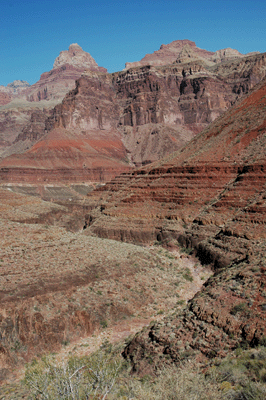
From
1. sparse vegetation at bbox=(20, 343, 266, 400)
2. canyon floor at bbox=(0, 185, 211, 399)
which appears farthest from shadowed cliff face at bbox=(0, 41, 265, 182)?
sparse vegetation at bbox=(20, 343, 266, 400)

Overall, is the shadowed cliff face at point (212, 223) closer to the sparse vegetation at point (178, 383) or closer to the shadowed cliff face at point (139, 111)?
the sparse vegetation at point (178, 383)

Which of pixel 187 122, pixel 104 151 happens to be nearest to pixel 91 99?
pixel 104 151

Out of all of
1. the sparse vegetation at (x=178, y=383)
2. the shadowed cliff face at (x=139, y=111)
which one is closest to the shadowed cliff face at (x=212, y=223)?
the sparse vegetation at (x=178, y=383)

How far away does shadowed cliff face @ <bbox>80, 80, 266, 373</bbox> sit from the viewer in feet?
46.0

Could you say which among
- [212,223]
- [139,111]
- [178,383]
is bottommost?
[178,383]

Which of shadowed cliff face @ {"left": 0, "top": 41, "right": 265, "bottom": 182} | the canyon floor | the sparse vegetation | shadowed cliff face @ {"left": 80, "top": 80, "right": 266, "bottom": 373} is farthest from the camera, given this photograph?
shadowed cliff face @ {"left": 0, "top": 41, "right": 265, "bottom": 182}

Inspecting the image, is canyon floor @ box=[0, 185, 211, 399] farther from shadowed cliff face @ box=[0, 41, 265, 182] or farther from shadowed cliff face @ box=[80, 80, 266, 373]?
shadowed cliff face @ box=[0, 41, 265, 182]

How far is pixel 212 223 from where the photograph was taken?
3225 centimetres

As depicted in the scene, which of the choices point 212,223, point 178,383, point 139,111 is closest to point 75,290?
point 178,383

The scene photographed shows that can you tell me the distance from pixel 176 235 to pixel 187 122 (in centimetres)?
13995

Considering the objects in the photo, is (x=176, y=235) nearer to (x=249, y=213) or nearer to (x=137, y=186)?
(x=249, y=213)

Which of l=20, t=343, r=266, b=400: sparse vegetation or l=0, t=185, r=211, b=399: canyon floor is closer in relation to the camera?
l=20, t=343, r=266, b=400: sparse vegetation

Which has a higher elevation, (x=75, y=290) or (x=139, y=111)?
(x=139, y=111)

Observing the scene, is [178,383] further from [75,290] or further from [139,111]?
[139,111]
